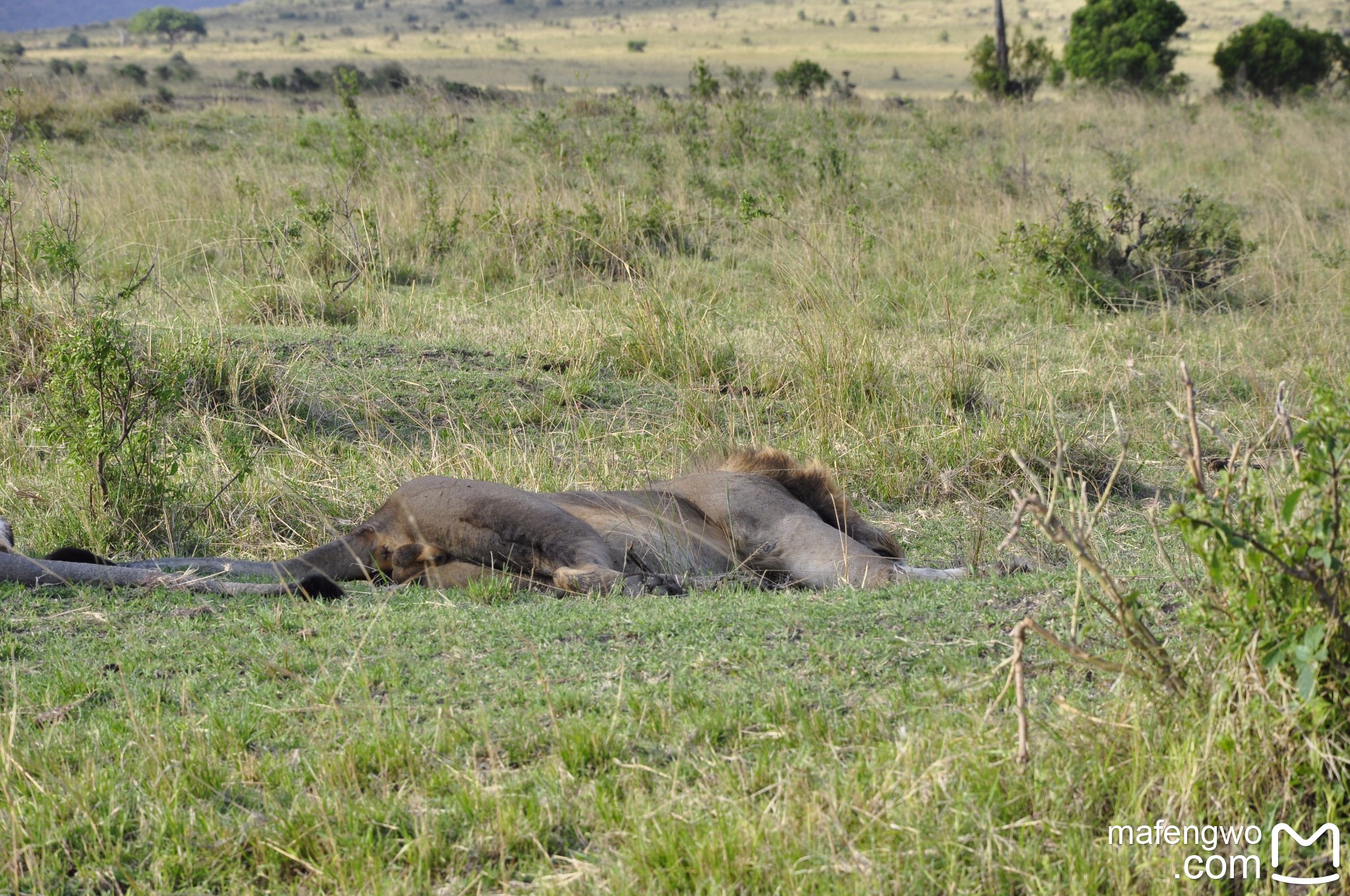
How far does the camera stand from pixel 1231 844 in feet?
8.42

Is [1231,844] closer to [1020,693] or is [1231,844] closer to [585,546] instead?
[1020,693]

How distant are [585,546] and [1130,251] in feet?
24.9

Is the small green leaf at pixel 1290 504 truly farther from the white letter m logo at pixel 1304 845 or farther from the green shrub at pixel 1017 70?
the green shrub at pixel 1017 70

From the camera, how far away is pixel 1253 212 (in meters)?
13.1

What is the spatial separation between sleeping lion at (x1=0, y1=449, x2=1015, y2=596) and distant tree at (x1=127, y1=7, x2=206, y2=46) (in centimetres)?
7657

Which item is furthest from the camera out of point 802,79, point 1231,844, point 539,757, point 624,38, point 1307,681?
point 624,38

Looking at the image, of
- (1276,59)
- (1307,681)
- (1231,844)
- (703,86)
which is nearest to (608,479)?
(1231,844)

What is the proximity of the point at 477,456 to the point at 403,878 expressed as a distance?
3849mm

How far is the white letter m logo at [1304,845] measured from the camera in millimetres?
2457

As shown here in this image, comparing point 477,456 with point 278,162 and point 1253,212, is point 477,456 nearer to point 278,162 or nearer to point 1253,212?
point 278,162

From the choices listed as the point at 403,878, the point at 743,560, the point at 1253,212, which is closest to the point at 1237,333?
the point at 1253,212

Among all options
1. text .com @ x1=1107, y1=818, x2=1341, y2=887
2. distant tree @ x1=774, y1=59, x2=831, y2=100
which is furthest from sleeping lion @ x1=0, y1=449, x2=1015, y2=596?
Result: distant tree @ x1=774, y1=59, x2=831, y2=100

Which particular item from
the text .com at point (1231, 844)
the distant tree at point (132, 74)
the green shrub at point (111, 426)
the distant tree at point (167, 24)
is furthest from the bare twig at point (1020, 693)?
the distant tree at point (167, 24)

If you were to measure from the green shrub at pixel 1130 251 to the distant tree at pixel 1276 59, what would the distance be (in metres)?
14.9
